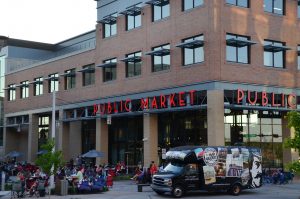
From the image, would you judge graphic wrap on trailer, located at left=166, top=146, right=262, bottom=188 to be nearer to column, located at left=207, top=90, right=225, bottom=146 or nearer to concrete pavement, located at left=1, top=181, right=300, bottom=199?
concrete pavement, located at left=1, top=181, right=300, bottom=199

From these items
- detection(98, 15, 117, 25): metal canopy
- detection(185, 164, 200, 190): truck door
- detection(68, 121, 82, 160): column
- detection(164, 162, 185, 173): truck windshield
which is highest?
detection(98, 15, 117, 25): metal canopy

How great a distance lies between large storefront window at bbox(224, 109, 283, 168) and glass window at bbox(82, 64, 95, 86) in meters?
17.5

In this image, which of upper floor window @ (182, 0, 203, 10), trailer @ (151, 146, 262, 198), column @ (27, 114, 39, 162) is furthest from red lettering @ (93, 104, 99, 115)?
trailer @ (151, 146, 262, 198)

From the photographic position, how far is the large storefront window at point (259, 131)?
138ft

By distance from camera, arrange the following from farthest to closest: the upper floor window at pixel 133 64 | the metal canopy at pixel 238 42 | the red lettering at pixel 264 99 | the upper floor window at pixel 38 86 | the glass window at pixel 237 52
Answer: the upper floor window at pixel 38 86
the upper floor window at pixel 133 64
the red lettering at pixel 264 99
the glass window at pixel 237 52
the metal canopy at pixel 238 42

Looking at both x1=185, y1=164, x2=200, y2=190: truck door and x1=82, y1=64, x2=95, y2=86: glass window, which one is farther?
x1=82, y1=64, x2=95, y2=86: glass window

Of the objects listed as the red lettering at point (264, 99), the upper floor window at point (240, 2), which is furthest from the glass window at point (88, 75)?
the red lettering at point (264, 99)

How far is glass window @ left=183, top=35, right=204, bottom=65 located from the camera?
132 ft

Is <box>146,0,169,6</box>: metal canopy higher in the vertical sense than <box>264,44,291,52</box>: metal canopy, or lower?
higher

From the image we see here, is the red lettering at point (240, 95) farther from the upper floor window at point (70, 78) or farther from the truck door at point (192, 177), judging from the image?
the upper floor window at point (70, 78)

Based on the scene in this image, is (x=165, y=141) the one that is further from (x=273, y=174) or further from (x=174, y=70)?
(x=273, y=174)

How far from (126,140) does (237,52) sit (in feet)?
54.7

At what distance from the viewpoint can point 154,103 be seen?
43312 millimetres

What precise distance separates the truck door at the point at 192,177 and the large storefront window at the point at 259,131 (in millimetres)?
12286
